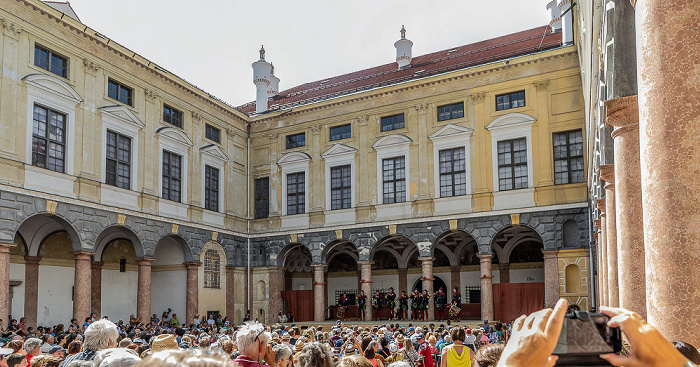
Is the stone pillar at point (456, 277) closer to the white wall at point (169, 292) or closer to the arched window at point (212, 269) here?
the arched window at point (212, 269)

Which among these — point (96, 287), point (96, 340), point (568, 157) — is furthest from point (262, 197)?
point (96, 340)

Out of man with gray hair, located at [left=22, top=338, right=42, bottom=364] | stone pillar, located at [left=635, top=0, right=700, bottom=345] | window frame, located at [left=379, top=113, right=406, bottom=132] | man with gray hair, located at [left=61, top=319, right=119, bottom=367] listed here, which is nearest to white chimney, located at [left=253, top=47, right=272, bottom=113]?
window frame, located at [left=379, top=113, right=406, bottom=132]

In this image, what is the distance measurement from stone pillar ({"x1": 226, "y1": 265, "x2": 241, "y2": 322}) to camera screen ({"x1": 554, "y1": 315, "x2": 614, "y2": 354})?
30.2 metres

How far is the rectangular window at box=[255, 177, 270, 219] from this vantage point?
1296 inches

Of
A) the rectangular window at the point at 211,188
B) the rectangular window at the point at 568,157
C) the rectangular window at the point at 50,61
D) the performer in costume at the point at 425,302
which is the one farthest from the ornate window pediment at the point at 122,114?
the rectangular window at the point at 568,157

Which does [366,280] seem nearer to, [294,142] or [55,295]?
[294,142]

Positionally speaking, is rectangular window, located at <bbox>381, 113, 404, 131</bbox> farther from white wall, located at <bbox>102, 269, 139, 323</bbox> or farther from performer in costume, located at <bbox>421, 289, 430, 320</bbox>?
white wall, located at <bbox>102, 269, 139, 323</bbox>

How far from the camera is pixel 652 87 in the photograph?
489 cm

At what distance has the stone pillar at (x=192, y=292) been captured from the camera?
1112 inches

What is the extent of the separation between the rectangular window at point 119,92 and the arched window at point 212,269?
7.89 m

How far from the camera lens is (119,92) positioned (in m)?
26.0

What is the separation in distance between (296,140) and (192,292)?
9116 mm

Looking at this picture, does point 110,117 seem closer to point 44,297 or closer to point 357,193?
point 44,297

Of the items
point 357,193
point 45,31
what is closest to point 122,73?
point 45,31
